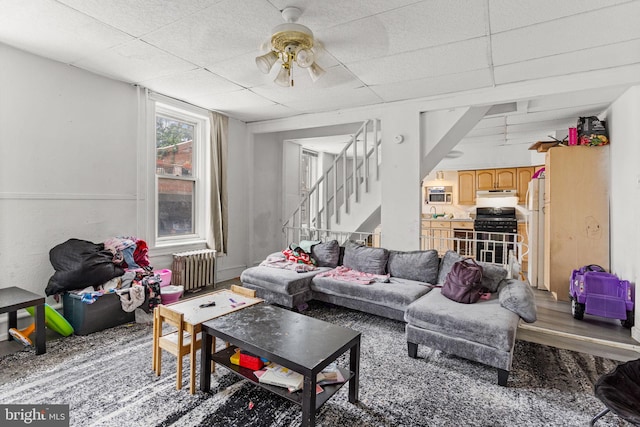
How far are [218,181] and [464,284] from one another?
3.70m

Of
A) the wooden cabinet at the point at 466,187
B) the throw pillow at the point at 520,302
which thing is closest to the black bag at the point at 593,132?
the throw pillow at the point at 520,302

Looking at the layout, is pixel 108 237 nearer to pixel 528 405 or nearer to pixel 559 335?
pixel 528 405

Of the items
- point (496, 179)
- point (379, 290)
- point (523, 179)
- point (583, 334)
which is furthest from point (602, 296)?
point (496, 179)

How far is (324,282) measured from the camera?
3643 millimetres

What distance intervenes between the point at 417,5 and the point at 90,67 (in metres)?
3.26

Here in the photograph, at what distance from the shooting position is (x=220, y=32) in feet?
8.46

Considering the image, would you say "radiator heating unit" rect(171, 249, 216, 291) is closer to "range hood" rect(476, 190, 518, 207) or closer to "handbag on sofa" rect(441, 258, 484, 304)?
"handbag on sofa" rect(441, 258, 484, 304)

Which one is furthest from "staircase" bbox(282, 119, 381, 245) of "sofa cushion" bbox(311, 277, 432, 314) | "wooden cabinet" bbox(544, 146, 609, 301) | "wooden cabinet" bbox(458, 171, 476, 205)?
"wooden cabinet" bbox(458, 171, 476, 205)

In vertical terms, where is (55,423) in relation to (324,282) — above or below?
below

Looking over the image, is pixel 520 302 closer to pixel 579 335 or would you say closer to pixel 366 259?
pixel 579 335

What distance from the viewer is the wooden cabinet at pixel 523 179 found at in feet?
22.8

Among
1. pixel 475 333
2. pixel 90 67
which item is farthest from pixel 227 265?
pixel 475 333

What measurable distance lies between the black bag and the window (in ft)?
16.9

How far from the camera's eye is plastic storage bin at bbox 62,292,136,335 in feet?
9.73
